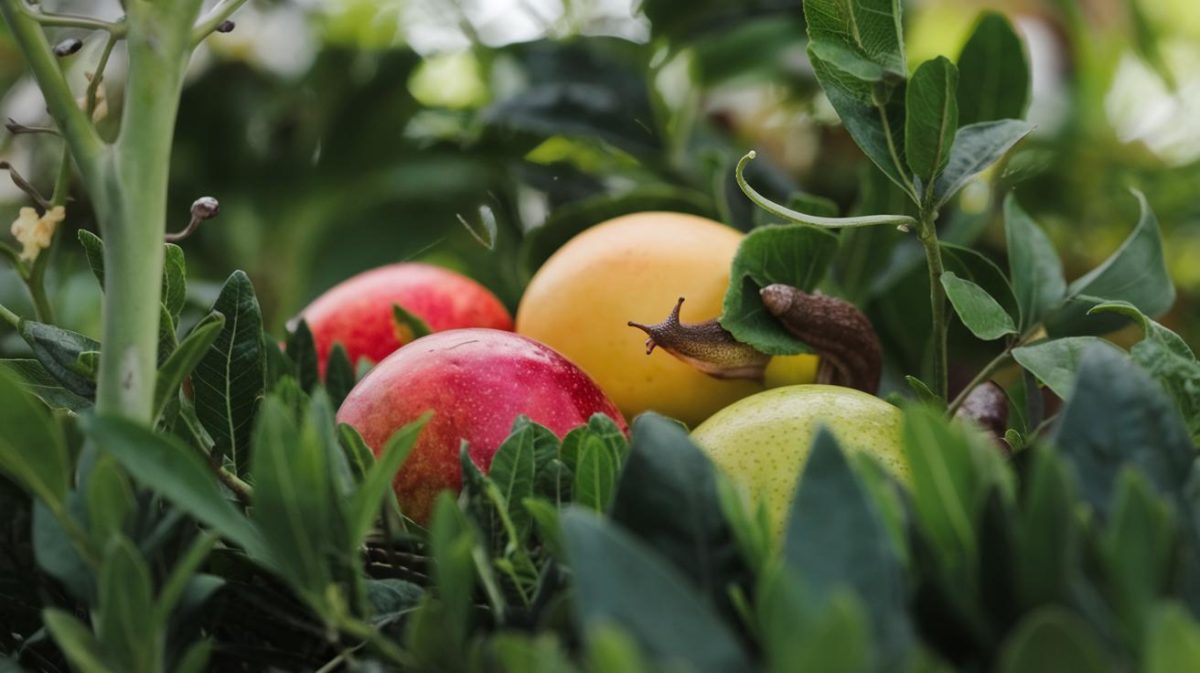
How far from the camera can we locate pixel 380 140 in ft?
4.30

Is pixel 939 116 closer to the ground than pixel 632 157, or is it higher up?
higher up

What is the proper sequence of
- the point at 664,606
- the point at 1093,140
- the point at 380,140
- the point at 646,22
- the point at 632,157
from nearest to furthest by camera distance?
the point at 664,606
the point at 632,157
the point at 646,22
the point at 380,140
the point at 1093,140

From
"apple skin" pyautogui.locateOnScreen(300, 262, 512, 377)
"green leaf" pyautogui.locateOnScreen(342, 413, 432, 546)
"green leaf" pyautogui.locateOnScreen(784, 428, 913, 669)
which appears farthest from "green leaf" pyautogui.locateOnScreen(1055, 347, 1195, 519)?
"apple skin" pyautogui.locateOnScreen(300, 262, 512, 377)

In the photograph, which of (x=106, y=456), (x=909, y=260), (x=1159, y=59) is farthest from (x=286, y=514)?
(x=1159, y=59)

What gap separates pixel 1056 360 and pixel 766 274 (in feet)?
0.46

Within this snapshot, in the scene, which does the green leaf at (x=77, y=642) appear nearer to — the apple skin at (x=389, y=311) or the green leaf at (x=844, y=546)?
the green leaf at (x=844, y=546)

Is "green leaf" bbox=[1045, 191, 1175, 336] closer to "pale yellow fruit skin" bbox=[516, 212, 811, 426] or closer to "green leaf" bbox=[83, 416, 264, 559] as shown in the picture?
"pale yellow fruit skin" bbox=[516, 212, 811, 426]

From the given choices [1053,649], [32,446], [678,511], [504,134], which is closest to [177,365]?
[32,446]

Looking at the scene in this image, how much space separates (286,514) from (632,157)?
74 centimetres

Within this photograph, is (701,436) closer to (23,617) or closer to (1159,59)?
(23,617)

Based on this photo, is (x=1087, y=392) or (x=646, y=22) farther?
(x=646, y=22)

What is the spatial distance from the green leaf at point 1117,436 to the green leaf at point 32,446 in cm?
28

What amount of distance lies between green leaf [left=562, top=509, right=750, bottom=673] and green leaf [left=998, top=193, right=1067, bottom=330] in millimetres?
324

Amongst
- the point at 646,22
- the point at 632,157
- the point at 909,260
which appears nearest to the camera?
the point at 909,260
